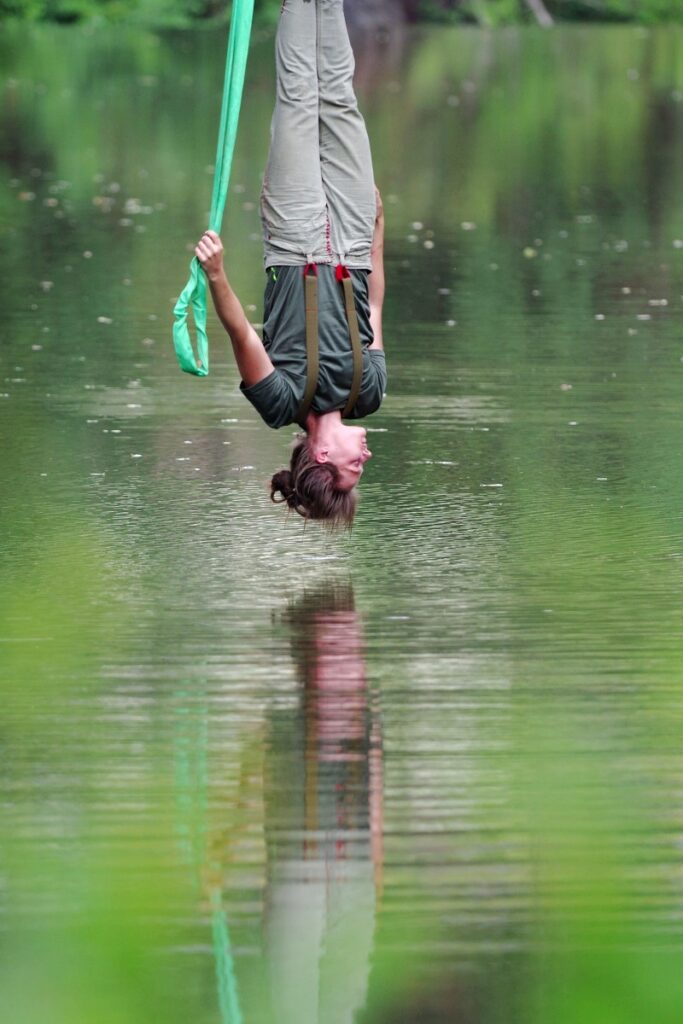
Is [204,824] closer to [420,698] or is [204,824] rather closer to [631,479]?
[420,698]

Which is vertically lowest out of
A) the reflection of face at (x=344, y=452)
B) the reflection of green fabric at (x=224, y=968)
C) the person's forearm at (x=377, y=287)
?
the reflection of green fabric at (x=224, y=968)

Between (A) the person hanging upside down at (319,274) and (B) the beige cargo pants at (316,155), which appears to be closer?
(A) the person hanging upside down at (319,274)

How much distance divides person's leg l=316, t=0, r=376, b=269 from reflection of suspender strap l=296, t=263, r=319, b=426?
265 mm

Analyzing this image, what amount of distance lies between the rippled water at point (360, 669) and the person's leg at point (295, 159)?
110cm

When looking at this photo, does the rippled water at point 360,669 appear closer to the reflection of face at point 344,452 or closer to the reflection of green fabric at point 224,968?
the reflection of green fabric at point 224,968

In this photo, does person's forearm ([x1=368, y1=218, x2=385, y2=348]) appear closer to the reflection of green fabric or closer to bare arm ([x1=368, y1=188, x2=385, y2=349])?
bare arm ([x1=368, y1=188, x2=385, y2=349])

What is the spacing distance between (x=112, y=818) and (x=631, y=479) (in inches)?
162

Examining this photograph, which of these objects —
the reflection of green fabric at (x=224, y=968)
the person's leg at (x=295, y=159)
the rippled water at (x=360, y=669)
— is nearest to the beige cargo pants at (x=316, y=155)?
the person's leg at (x=295, y=159)

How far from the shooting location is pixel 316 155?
24.6 ft

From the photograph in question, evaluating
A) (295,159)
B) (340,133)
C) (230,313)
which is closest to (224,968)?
(230,313)

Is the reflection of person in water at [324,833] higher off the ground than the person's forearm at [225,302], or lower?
lower

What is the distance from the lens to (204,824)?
5.12 meters

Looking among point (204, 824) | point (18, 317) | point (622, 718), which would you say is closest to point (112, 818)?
point (204, 824)

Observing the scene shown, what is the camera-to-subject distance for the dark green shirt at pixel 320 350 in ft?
23.6
